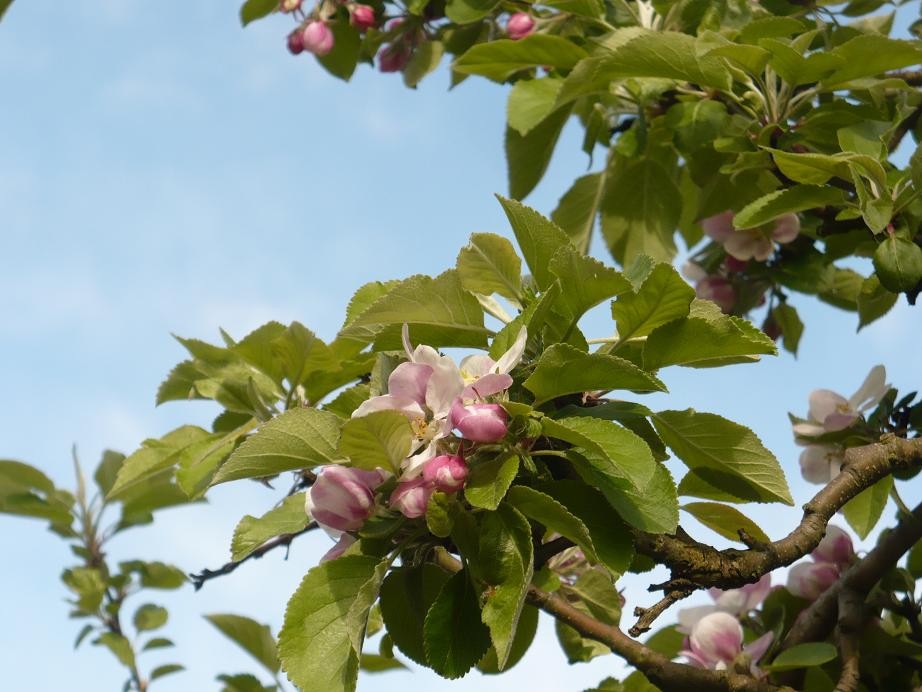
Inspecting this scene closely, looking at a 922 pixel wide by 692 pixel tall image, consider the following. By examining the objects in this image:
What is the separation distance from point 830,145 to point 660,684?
2.85ft

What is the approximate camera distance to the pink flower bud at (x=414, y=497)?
929 millimetres

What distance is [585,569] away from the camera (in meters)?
1.62

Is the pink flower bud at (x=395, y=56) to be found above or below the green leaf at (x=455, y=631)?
above

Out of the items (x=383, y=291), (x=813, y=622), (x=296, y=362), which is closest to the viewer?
(x=383, y=291)

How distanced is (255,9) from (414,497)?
1.86 m

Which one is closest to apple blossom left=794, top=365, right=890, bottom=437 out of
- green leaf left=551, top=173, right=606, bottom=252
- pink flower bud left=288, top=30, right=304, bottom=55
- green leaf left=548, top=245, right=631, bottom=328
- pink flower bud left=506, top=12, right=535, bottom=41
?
green leaf left=551, top=173, right=606, bottom=252

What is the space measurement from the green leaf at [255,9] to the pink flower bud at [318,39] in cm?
15

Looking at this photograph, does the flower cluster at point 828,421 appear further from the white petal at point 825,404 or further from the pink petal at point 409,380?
the pink petal at point 409,380

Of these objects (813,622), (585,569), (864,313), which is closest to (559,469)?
(585,569)

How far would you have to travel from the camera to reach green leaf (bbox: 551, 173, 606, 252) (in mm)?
2107

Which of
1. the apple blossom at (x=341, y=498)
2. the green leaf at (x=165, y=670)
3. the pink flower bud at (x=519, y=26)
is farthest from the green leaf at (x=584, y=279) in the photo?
the green leaf at (x=165, y=670)

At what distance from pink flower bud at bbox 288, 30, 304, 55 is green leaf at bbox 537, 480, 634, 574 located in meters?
1.74

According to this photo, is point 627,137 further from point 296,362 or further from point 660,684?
point 660,684

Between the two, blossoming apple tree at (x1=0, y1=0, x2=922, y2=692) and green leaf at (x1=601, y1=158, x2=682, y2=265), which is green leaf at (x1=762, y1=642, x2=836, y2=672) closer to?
blossoming apple tree at (x1=0, y1=0, x2=922, y2=692)
